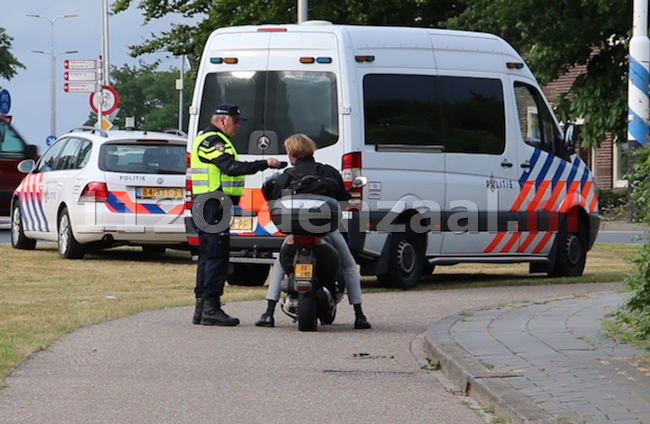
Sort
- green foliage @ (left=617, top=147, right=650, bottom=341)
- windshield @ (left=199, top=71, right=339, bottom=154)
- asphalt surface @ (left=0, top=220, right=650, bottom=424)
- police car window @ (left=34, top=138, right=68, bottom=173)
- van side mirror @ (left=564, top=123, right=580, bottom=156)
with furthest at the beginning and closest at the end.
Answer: police car window @ (left=34, top=138, right=68, bottom=173) → van side mirror @ (left=564, top=123, right=580, bottom=156) → windshield @ (left=199, top=71, right=339, bottom=154) → green foliage @ (left=617, top=147, right=650, bottom=341) → asphalt surface @ (left=0, top=220, right=650, bottom=424)

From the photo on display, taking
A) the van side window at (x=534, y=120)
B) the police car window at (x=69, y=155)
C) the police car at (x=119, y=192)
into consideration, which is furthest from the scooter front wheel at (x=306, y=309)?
the police car window at (x=69, y=155)

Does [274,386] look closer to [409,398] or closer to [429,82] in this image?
[409,398]

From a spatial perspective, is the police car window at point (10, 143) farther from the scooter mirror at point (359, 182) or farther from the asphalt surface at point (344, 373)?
the asphalt surface at point (344, 373)

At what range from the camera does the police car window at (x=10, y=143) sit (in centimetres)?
2422

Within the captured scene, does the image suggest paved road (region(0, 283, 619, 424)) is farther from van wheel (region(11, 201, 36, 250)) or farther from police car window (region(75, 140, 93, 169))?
van wheel (region(11, 201, 36, 250))

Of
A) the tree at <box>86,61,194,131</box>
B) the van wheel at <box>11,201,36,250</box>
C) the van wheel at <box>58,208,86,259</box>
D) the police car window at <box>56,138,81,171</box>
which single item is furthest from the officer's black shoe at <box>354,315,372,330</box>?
the tree at <box>86,61,194,131</box>

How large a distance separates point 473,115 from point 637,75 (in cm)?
525

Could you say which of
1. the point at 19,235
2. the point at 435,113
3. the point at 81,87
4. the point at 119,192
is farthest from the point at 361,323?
the point at 81,87

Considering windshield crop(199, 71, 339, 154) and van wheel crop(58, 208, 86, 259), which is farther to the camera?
van wheel crop(58, 208, 86, 259)

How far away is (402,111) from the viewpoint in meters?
13.6

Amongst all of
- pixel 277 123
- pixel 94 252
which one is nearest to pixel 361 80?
pixel 277 123

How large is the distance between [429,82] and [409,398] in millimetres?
6992

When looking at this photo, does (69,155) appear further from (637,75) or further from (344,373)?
(344,373)

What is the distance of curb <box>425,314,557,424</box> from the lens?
6.30 m
